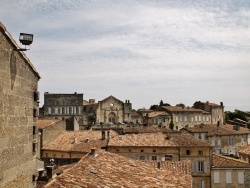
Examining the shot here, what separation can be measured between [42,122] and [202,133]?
26.7 meters

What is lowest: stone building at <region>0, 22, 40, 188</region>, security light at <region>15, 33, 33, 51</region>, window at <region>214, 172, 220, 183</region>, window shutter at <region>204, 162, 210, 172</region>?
window at <region>214, 172, 220, 183</region>

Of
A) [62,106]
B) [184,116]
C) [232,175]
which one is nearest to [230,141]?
[184,116]

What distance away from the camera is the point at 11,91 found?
7574 millimetres

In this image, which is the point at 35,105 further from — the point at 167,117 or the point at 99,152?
the point at 167,117

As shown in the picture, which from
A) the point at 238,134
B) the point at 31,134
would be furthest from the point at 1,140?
the point at 238,134

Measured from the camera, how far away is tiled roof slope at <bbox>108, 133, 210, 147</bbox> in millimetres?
35531

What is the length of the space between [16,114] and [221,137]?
50.3 m

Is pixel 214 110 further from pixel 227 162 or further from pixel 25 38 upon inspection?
pixel 25 38

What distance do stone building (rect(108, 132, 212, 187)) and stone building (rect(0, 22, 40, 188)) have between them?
86.8ft

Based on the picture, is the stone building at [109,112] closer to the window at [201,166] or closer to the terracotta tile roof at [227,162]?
the window at [201,166]

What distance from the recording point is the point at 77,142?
3956cm

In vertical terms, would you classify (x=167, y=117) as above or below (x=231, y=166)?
Result: above

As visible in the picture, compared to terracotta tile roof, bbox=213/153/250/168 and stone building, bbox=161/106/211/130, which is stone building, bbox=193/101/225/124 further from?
terracotta tile roof, bbox=213/153/250/168

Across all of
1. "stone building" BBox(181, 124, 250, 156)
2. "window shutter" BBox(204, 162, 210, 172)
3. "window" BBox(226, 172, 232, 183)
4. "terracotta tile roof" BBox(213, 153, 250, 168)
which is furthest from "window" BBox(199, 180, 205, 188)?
"stone building" BBox(181, 124, 250, 156)
